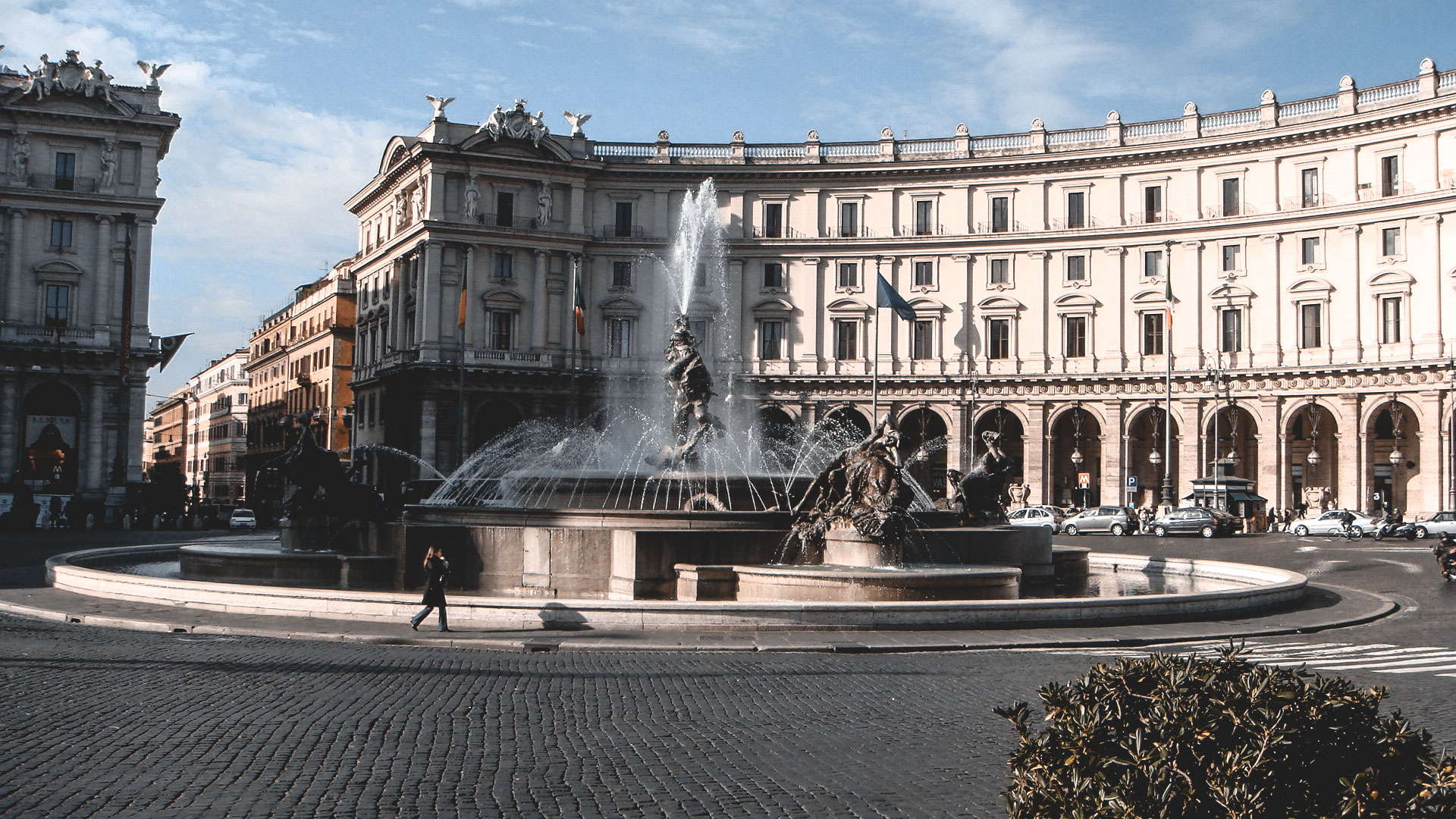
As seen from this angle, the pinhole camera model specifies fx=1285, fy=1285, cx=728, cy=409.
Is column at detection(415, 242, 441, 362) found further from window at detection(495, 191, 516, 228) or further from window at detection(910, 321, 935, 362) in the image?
window at detection(910, 321, 935, 362)

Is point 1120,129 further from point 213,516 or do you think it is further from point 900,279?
point 213,516

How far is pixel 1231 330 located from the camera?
225 feet

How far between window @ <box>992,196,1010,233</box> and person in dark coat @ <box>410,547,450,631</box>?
60988 millimetres

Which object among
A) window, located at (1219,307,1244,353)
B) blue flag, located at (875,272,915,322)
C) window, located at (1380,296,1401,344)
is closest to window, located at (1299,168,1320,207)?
window, located at (1380,296,1401,344)

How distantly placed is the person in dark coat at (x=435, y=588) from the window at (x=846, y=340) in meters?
59.1

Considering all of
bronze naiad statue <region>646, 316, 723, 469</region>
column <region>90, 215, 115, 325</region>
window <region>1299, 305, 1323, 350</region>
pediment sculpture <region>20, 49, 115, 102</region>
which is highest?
pediment sculpture <region>20, 49, 115, 102</region>

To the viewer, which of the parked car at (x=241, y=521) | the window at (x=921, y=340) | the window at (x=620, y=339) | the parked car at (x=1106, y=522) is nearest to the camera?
the parked car at (x=1106, y=522)

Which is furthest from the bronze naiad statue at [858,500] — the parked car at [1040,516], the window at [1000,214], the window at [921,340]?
the window at [1000,214]

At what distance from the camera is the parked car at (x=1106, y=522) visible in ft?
186

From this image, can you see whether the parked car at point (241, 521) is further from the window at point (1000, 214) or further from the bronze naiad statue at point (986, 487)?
the window at point (1000, 214)

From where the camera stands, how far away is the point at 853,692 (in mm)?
13227

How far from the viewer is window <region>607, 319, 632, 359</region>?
76.1 metres

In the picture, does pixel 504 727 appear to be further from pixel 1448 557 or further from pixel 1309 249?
pixel 1309 249

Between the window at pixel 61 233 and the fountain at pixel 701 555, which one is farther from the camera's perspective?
the window at pixel 61 233
